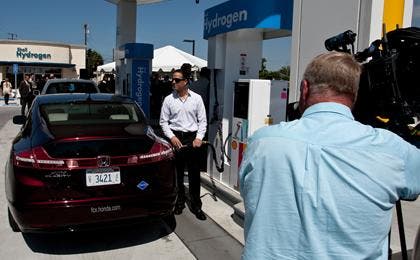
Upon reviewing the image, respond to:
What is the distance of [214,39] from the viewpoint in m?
6.96

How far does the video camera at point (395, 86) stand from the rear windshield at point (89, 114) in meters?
2.98

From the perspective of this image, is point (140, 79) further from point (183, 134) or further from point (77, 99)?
point (77, 99)

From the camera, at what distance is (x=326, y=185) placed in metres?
1.47

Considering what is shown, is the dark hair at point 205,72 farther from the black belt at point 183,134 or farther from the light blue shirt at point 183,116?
the black belt at point 183,134

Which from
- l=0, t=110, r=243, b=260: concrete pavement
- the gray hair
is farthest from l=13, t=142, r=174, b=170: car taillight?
the gray hair

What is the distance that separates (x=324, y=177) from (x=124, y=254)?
10.6 ft

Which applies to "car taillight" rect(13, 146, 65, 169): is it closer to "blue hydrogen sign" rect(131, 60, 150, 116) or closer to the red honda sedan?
the red honda sedan

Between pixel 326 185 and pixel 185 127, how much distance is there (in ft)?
13.6

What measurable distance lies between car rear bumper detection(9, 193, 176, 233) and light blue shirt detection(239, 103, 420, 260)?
274 centimetres

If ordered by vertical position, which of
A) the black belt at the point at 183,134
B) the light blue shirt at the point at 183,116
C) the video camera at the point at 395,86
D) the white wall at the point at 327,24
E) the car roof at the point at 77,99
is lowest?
the black belt at the point at 183,134

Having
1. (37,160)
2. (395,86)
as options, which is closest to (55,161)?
(37,160)

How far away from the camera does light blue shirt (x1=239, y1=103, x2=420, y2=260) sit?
4.84ft

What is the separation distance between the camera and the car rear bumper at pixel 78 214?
155 inches

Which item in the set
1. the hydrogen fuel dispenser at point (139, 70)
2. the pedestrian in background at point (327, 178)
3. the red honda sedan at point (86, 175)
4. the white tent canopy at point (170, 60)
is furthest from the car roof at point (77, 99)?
the white tent canopy at point (170, 60)
